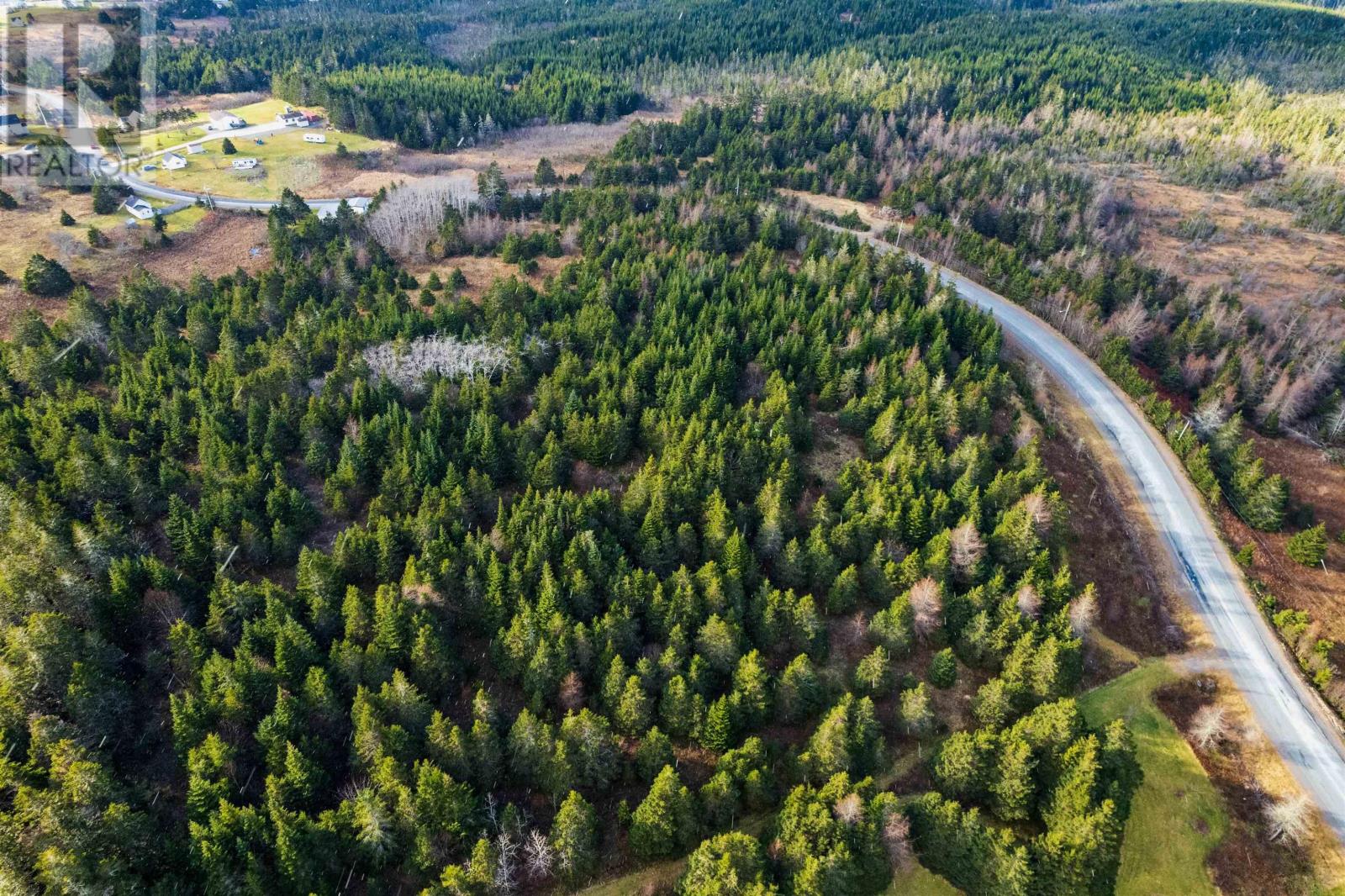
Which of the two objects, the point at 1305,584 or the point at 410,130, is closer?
the point at 1305,584

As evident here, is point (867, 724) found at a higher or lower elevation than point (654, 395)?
lower

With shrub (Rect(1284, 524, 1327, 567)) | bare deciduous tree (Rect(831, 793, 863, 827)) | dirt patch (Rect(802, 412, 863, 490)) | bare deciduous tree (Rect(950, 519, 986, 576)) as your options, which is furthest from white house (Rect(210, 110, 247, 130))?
shrub (Rect(1284, 524, 1327, 567))

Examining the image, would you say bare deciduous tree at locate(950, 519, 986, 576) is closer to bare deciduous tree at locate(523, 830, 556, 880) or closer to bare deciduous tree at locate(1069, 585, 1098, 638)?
bare deciduous tree at locate(1069, 585, 1098, 638)

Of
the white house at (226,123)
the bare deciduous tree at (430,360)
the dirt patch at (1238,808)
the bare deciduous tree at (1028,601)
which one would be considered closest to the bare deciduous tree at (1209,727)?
the dirt patch at (1238,808)

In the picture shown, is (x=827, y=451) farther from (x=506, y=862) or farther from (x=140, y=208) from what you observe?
(x=140, y=208)

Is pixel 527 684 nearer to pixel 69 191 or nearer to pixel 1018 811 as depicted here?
pixel 1018 811

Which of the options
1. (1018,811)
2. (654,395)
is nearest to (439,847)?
(1018,811)
